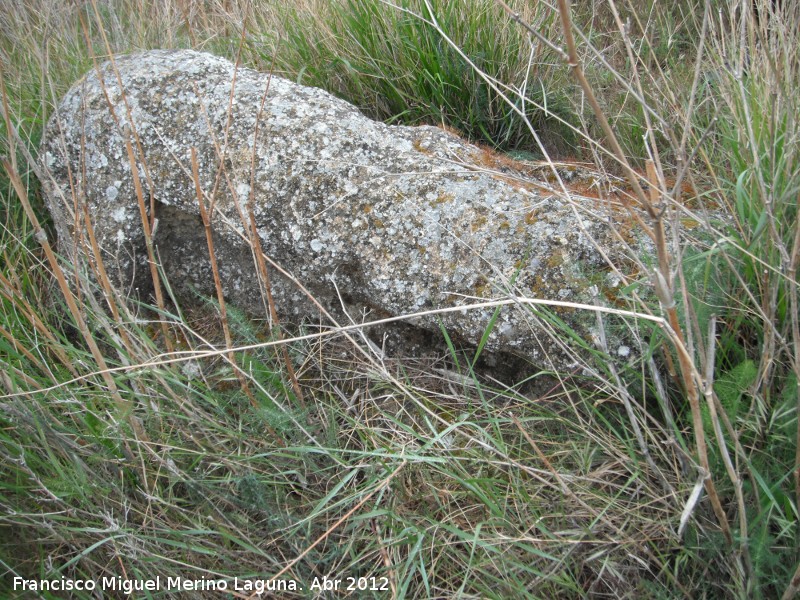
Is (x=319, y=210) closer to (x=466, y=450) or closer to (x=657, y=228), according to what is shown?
(x=466, y=450)

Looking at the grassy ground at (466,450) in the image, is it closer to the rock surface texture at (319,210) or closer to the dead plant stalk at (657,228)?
the dead plant stalk at (657,228)

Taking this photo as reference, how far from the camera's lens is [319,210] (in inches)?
71.0

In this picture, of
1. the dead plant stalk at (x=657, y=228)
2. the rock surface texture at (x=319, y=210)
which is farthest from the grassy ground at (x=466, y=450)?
the rock surface texture at (x=319, y=210)

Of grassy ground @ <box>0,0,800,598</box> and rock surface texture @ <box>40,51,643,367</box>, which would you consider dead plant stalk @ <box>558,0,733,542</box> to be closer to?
grassy ground @ <box>0,0,800,598</box>

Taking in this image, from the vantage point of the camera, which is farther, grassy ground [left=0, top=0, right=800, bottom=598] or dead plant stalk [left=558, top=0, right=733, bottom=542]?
grassy ground [left=0, top=0, right=800, bottom=598]

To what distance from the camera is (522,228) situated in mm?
1651

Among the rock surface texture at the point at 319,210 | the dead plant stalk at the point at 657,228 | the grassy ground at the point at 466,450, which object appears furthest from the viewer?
the rock surface texture at the point at 319,210

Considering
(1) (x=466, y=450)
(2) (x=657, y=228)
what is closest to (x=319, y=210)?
(1) (x=466, y=450)

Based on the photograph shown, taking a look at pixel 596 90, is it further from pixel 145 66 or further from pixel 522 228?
pixel 145 66

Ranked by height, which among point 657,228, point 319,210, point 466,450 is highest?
point 657,228

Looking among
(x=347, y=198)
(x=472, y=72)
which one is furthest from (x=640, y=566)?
(x=472, y=72)

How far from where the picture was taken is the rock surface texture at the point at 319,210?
5.28 feet

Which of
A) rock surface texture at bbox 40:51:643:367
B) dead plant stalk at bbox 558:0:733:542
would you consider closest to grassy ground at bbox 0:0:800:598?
dead plant stalk at bbox 558:0:733:542

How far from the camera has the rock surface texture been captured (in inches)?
63.4
